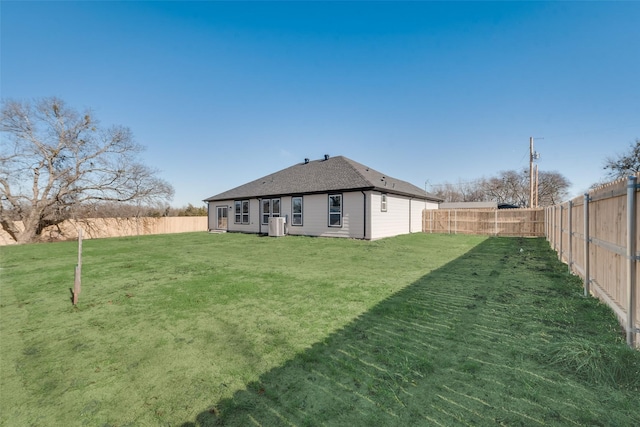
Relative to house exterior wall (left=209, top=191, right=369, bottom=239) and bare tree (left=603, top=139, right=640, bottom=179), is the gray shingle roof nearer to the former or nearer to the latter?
house exterior wall (left=209, top=191, right=369, bottom=239)

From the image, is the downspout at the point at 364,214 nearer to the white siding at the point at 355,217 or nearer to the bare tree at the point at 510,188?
the white siding at the point at 355,217

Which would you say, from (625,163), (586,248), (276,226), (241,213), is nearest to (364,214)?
(276,226)

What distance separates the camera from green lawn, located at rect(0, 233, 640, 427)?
203cm

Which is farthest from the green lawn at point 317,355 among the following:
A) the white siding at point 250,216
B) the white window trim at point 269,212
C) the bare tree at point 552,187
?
the bare tree at point 552,187

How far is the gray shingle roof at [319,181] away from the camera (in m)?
14.6

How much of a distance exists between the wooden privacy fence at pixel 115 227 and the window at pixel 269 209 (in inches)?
431

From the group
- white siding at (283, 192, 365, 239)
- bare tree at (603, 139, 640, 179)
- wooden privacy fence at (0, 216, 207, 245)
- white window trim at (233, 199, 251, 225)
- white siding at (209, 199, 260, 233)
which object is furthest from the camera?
bare tree at (603, 139, 640, 179)

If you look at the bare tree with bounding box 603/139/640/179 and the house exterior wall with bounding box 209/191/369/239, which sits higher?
the bare tree with bounding box 603/139/640/179

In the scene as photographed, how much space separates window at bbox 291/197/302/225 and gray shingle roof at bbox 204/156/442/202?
1.64ft

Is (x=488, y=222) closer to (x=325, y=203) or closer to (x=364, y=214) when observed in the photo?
(x=364, y=214)

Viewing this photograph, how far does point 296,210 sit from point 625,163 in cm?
3052

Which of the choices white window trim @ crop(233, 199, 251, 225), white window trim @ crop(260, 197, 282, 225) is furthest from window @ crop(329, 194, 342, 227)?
white window trim @ crop(233, 199, 251, 225)

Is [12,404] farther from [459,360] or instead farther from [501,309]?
[501,309]

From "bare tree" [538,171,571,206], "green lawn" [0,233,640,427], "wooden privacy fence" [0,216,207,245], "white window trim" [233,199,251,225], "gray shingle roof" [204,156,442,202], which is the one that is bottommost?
"green lawn" [0,233,640,427]
